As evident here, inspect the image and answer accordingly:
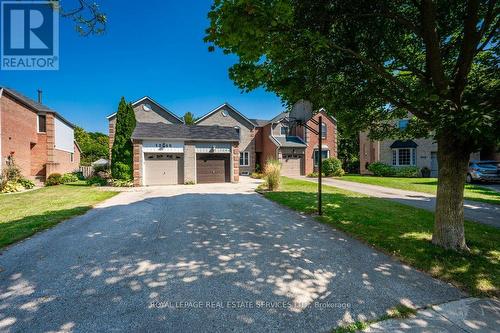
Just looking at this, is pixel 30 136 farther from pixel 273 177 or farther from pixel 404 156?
pixel 404 156

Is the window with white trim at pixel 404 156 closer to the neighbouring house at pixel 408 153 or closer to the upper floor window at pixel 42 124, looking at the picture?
the neighbouring house at pixel 408 153

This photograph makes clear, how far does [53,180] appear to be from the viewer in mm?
18047

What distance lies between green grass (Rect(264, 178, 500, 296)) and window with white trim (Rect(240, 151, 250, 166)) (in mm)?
18906

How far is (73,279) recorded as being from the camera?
3529 millimetres

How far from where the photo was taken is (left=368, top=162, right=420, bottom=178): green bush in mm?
23578

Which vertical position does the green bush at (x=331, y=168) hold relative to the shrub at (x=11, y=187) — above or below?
above

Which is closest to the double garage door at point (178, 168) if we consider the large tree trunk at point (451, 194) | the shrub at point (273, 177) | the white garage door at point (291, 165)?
the shrub at point (273, 177)

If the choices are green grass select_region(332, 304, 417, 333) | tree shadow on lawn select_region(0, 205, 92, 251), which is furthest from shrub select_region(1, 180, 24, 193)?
green grass select_region(332, 304, 417, 333)

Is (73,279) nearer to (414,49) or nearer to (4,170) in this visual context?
(414,49)

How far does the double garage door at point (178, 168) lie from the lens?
17.9 m

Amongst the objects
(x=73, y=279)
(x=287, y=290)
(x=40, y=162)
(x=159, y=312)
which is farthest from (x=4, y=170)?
(x=287, y=290)

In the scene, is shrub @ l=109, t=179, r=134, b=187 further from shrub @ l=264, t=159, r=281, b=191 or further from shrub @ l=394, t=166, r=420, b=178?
shrub @ l=394, t=166, r=420, b=178

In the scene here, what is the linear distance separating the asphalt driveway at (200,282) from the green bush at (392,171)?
2270 cm

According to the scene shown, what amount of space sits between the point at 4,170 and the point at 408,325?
22.4 meters
